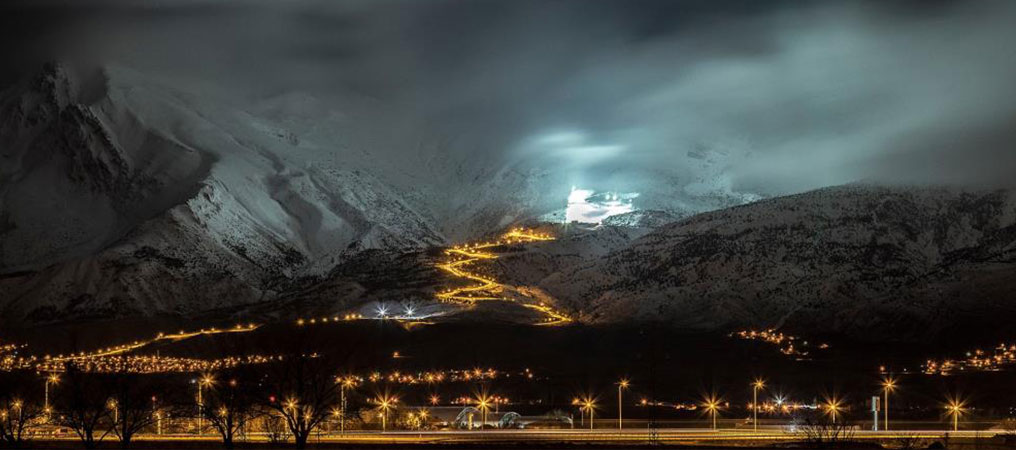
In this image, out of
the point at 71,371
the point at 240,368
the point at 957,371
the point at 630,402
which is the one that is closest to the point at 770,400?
the point at 630,402

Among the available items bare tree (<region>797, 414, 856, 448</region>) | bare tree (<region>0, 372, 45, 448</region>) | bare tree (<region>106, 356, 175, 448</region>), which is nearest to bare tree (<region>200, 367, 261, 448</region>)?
bare tree (<region>106, 356, 175, 448</region>)

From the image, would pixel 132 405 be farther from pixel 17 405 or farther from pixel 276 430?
pixel 17 405

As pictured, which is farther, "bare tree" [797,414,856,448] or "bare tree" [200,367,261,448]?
"bare tree" [200,367,261,448]

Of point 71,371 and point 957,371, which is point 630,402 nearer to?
point 957,371

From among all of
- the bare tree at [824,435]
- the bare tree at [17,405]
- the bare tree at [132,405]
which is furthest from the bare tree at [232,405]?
the bare tree at [824,435]

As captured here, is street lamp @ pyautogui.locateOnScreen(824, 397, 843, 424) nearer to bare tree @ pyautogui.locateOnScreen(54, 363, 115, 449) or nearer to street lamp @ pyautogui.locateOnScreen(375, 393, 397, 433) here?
street lamp @ pyautogui.locateOnScreen(375, 393, 397, 433)

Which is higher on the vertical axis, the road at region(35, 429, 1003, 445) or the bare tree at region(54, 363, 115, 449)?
the bare tree at region(54, 363, 115, 449)

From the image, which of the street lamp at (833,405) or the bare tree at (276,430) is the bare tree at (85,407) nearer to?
the bare tree at (276,430)
